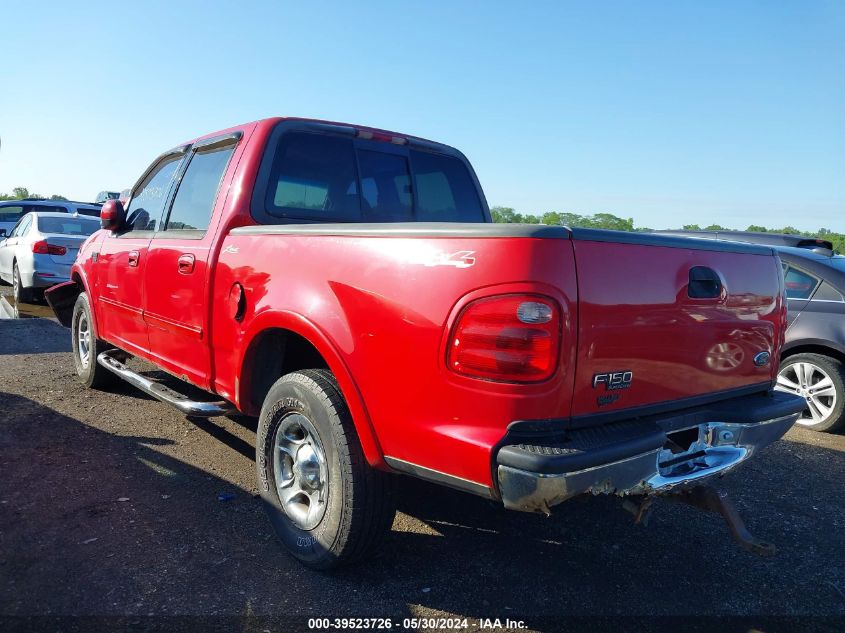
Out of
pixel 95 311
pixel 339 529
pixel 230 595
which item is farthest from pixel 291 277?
pixel 95 311

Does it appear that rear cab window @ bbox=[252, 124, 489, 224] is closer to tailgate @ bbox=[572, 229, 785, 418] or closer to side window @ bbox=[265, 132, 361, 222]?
side window @ bbox=[265, 132, 361, 222]

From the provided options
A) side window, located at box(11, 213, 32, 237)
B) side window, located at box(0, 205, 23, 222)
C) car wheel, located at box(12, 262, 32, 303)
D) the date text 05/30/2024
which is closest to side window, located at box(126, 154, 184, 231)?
the date text 05/30/2024

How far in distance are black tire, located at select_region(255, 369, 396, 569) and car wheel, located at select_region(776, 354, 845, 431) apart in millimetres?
4212

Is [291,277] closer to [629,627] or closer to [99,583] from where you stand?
[99,583]

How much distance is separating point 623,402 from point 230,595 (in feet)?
5.85

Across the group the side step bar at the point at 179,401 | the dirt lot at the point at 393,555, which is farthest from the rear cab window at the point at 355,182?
the dirt lot at the point at 393,555

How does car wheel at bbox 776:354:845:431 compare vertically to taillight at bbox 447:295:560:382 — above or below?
below

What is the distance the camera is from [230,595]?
2.77m

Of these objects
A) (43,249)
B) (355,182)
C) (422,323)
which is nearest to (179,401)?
(355,182)

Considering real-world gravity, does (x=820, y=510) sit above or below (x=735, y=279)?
below

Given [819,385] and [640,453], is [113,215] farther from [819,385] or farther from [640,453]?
[819,385]

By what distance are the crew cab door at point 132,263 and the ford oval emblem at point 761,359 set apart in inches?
144

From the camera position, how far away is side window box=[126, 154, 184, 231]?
4.70m

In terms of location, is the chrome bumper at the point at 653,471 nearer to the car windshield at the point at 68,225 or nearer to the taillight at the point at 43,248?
the taillight at the point at 43,248
